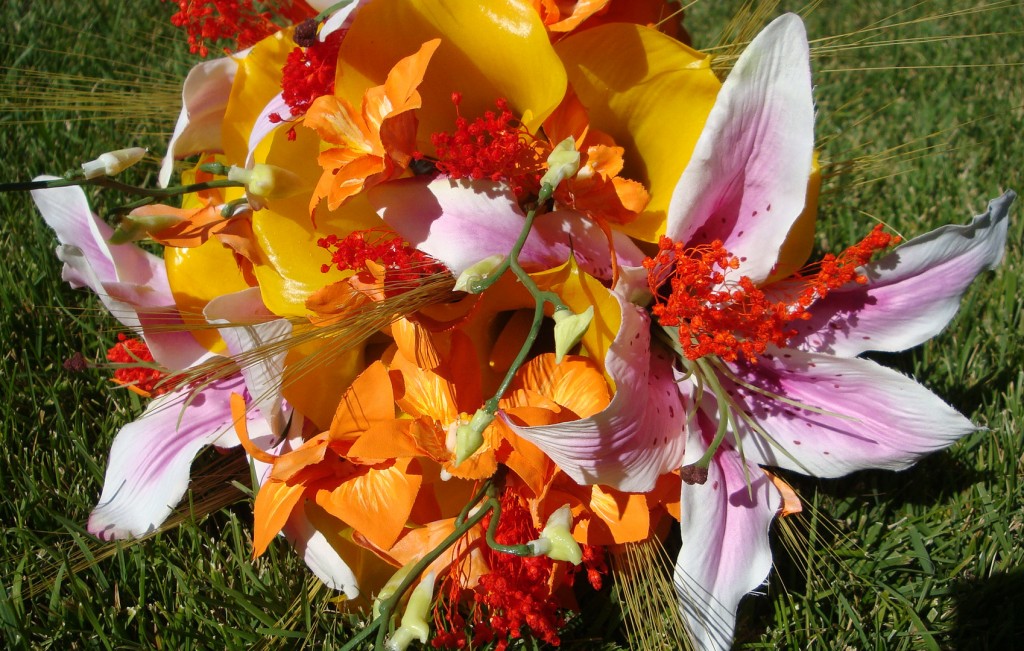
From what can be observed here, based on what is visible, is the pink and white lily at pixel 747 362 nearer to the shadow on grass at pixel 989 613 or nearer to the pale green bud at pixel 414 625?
the pale green bud at pixel 414 625

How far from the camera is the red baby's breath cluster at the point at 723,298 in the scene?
85 centimetres

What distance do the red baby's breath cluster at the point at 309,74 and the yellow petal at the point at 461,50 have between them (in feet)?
0.08

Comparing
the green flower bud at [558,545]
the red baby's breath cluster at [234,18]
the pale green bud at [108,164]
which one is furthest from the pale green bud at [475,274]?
the red baby's breath cluster at [234,18]

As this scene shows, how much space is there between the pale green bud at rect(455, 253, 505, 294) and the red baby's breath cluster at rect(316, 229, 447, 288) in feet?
0.31

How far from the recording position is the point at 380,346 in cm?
105

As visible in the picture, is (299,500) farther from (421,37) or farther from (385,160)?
(421,37)

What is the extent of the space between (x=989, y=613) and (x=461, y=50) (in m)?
0.90

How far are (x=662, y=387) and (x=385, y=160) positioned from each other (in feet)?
1.17

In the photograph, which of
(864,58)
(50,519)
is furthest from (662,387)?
(864,58)

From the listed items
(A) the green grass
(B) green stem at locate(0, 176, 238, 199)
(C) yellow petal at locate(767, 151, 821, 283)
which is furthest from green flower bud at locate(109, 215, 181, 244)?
(C) yellow petal at locate(767, 151, 821, 283)

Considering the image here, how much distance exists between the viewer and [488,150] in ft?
2.77

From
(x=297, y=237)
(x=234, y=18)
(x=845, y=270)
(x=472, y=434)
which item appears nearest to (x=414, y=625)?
(x=472, y=434)

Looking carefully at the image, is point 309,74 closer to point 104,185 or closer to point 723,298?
point 104,185

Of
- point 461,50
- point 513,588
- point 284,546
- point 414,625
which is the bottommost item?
point 284,546
